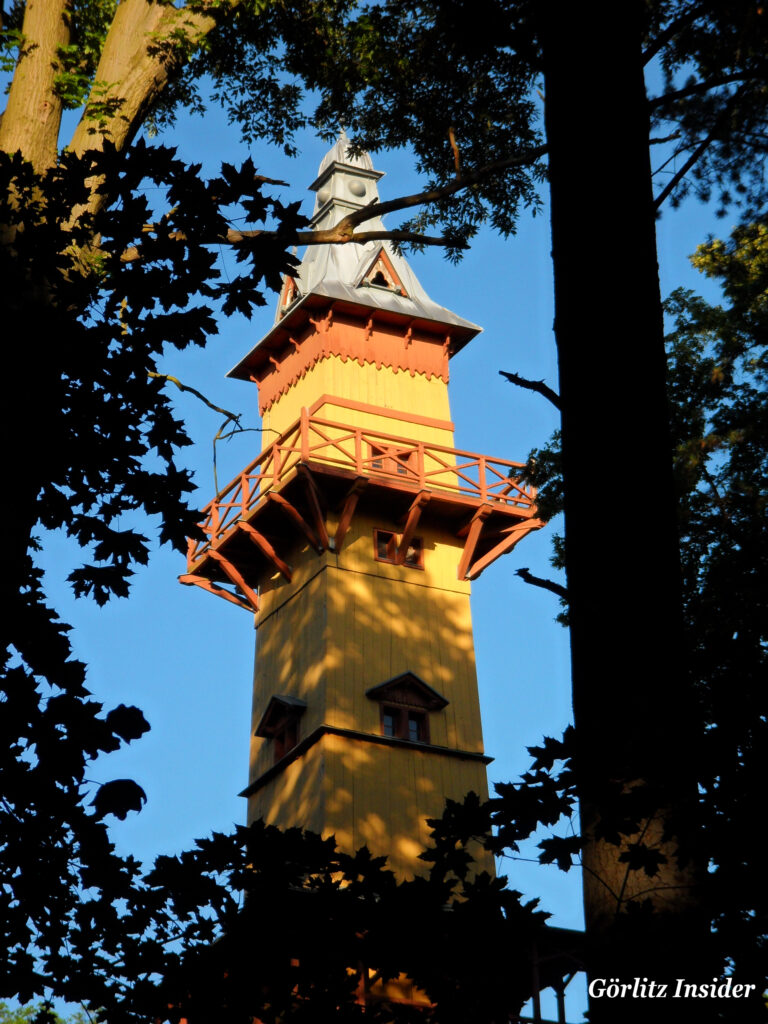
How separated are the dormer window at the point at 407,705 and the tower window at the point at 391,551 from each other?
253 centimetres

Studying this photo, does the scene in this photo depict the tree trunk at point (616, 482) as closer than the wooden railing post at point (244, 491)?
Yes

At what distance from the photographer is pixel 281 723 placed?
23391 millimetres

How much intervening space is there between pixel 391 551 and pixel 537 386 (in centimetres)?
1877

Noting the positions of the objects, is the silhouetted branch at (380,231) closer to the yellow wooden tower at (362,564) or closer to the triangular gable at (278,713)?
the yellow wooden tower at (362,564)

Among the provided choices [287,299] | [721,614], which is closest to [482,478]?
[287,299]

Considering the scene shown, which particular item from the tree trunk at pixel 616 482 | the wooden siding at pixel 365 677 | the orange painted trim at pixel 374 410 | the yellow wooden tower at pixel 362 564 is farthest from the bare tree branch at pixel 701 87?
the orange painted trim at pixel 374 410

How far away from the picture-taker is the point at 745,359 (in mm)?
18859

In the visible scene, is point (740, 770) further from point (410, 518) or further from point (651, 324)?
point (410, 518)

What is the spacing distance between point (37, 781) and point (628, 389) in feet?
10.4

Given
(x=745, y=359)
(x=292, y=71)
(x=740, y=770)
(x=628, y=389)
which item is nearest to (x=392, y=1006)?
(x=740, y=770)

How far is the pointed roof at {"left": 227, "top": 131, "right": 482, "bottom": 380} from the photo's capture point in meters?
27.6

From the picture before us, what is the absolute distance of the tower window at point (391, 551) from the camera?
80.5 feet

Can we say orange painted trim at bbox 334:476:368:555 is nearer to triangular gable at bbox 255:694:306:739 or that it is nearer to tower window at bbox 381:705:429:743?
triangular gable at bbox 255:694:306:739

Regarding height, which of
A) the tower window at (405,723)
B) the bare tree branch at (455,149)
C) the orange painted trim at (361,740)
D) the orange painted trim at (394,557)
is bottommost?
the orange painted trim at (361,740)
